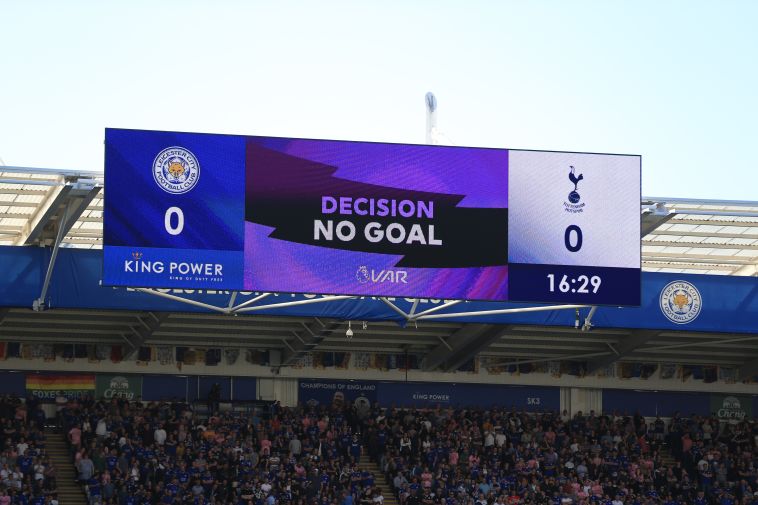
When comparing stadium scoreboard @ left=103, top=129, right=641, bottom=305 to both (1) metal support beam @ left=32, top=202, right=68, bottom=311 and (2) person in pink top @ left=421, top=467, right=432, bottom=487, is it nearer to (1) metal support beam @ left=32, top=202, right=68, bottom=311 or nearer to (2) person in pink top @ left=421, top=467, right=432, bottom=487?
(1) metal support beam @ left=32, top=202, right=68, bottom=311

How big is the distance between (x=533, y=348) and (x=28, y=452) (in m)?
16.3

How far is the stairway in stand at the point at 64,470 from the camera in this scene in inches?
1529

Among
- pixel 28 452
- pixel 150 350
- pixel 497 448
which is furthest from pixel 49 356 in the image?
pixel 497 448

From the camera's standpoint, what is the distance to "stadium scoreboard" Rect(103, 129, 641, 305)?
32.0m

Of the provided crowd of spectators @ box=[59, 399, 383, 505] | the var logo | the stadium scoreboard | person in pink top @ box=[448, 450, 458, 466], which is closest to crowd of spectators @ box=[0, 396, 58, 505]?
crowd of spectators @ box=[59, 399, 383, 505]

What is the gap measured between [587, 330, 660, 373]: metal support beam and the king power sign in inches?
568

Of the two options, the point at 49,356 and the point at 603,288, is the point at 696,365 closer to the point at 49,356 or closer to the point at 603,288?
the point at 603,288

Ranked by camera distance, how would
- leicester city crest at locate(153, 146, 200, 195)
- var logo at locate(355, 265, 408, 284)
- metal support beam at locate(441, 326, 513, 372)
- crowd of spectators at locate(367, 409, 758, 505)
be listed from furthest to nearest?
1. metal support beam at locate(441, 326, 513, 372)
2. crowd of spectators at locate(367, 409, 758, 505)
3. var logo at locate(355, 265, 408, 284)
4. leicester city crest at locate(153, 146, 200, 195)

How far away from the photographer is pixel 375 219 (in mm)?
32875

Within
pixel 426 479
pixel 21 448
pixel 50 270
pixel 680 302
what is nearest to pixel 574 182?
pixel 680 302

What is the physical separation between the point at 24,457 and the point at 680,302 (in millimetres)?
18388

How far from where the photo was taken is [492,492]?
41.3 meters

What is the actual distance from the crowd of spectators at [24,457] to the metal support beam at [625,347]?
57.0 feet

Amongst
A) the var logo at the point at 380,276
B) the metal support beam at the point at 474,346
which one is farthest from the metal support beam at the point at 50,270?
the metal support beam at the point at 474,346
